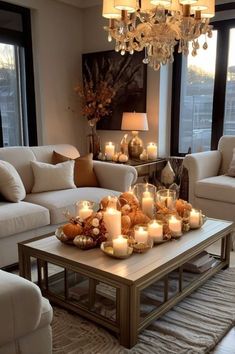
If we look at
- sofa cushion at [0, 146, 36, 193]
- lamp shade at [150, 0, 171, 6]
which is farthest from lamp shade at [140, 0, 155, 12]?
sofa cushion at [0, 146, 36, 193]

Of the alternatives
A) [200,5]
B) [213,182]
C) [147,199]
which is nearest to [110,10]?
[200,5]

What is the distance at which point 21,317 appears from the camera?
1367 millimetres

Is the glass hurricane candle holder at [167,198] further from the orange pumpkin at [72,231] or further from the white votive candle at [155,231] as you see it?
the orange pumpkin at [72,231]

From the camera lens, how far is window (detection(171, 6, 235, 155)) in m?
4.16

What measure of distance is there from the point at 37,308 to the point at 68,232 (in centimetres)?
70

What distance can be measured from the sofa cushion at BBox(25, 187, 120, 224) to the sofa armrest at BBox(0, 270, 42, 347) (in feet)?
4.78

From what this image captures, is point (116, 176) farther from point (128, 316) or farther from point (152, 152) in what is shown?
point (128, 316)

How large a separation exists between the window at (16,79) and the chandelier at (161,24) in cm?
208

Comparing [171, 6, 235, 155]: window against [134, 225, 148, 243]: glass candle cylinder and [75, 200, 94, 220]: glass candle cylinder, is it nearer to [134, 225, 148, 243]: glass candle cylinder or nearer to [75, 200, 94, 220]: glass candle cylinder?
[75, 200, 94, 220]: glass candle cylinder

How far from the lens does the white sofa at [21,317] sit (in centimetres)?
133

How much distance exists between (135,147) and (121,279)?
109 inches

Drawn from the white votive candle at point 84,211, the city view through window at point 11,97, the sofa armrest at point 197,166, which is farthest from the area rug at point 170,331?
the city view through window at point 11,97

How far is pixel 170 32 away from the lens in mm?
2559

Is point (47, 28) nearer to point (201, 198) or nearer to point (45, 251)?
point (201, 198)
